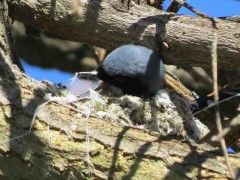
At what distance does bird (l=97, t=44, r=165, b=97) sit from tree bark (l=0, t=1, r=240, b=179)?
325 millimetres

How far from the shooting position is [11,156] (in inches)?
64.5

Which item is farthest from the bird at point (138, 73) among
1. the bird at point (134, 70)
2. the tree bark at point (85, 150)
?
the tree bark at point (85, 150)

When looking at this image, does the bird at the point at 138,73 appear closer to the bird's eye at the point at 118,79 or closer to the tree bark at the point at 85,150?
the bird's eye at the point at 118,79

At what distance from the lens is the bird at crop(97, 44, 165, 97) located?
6.43 feet

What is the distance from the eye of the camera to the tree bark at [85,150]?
1.55 m

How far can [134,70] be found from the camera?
6.63 ft

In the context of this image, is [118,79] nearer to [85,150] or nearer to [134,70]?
[134,70]

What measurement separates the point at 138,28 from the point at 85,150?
0.49 m

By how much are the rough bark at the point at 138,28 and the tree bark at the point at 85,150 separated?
1.12 ft

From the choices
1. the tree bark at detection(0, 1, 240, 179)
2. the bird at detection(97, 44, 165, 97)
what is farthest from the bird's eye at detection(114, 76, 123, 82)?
the tree bark at detection(0, 1, 240, 179)

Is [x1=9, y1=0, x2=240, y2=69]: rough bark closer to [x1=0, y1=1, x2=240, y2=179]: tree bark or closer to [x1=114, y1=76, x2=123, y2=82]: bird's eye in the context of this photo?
[x1=114, y1=76, x2=123, y2=82]: bird's eye

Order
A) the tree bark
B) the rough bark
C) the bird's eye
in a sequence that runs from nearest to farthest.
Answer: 1. the tree bark
2. the rough bark
3. the bird's eye

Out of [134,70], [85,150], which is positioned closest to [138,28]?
[134,70]

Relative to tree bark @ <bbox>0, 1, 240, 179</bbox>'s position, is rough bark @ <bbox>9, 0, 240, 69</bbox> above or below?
above
